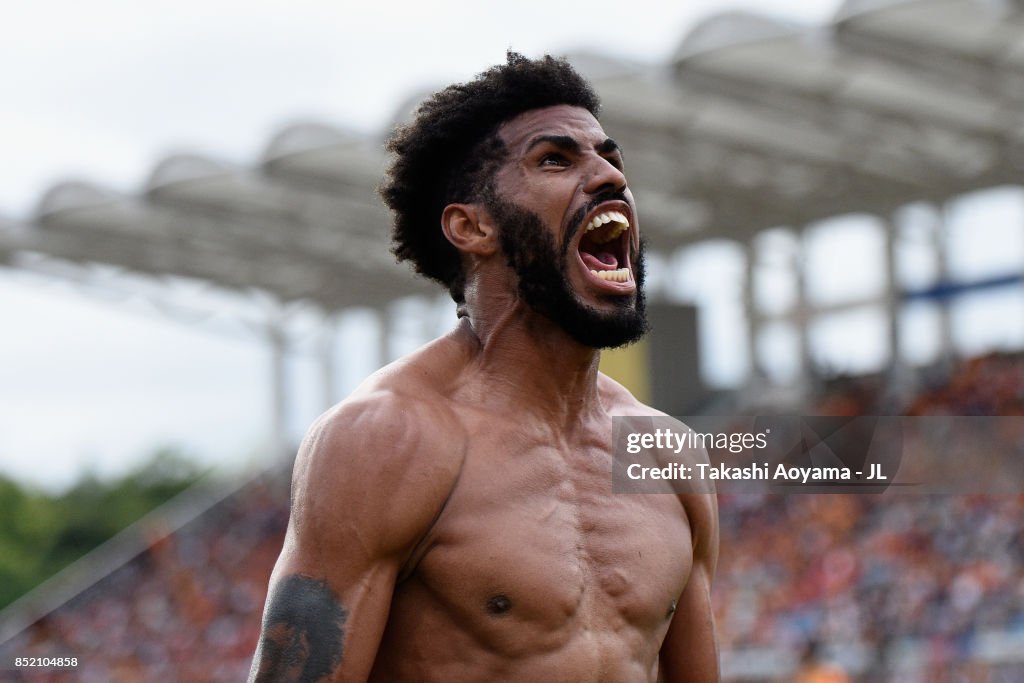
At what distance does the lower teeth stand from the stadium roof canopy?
46.3 ft

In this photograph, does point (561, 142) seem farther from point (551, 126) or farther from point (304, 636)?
point (304, 636)

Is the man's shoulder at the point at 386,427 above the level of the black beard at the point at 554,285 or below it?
below

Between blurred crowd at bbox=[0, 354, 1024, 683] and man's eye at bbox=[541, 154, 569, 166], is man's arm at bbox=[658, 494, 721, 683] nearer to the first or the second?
man's eye at bbox=[541, 154, 569, 166]

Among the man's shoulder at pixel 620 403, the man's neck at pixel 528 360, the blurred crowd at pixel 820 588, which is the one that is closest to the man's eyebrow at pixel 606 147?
the man's neck at pixel 528 360

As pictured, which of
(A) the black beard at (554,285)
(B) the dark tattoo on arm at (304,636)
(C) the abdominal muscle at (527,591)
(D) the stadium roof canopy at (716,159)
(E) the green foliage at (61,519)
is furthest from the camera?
(E) the green foliage at (61,519)

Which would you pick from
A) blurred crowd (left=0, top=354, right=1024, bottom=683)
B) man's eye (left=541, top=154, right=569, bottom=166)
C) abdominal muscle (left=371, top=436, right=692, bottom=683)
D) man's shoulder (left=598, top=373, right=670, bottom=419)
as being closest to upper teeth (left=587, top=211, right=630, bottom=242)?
man's eye (left=541, top=154, right=569, bottom=166)

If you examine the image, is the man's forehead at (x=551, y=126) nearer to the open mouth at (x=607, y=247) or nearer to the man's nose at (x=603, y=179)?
the man's nose at (x=603, y=179)

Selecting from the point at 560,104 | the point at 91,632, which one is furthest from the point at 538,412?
the point at 91,632

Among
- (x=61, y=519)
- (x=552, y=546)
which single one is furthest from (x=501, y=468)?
(x=61, y=519)

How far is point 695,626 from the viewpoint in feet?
11.2

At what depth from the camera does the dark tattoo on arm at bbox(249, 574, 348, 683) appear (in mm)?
2840

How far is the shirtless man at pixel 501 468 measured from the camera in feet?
9.45

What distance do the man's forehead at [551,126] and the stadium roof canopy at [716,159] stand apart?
14.0 metres

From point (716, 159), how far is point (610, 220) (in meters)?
19.7
